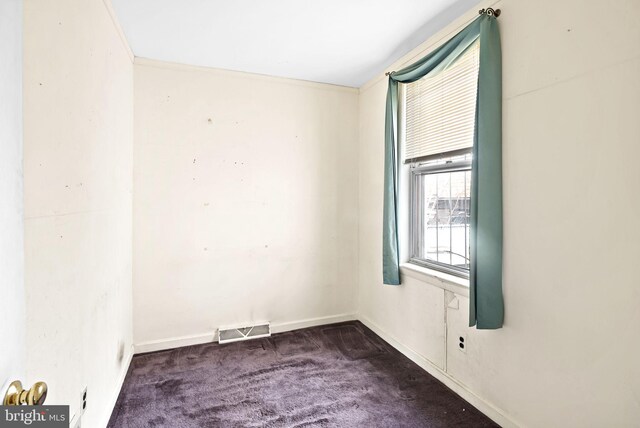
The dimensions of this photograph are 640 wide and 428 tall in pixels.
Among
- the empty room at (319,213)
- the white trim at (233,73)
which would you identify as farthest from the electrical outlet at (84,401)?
the white trim at (233,73)

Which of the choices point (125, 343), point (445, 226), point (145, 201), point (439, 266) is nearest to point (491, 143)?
point (445, 226)

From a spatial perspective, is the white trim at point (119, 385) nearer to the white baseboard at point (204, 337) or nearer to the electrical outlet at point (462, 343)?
the white baseboard at point (204, 337)

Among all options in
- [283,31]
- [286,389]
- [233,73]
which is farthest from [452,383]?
[233,73]

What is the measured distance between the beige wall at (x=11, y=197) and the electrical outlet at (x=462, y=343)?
2.19 metres

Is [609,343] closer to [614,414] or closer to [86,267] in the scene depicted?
[614,414]

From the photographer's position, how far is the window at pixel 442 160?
2.19 m

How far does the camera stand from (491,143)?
1.81 m

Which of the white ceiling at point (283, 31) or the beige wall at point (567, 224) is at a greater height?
the white ceiling at point (283, 31)

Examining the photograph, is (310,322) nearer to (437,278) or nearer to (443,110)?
(437,278)

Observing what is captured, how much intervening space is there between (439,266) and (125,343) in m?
2.46

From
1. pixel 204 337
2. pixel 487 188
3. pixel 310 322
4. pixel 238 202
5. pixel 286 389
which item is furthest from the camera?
pixel 310 322

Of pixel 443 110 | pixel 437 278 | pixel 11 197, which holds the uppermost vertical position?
pixel 443 110

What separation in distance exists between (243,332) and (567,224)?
266 cm

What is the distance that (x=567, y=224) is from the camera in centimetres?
154
